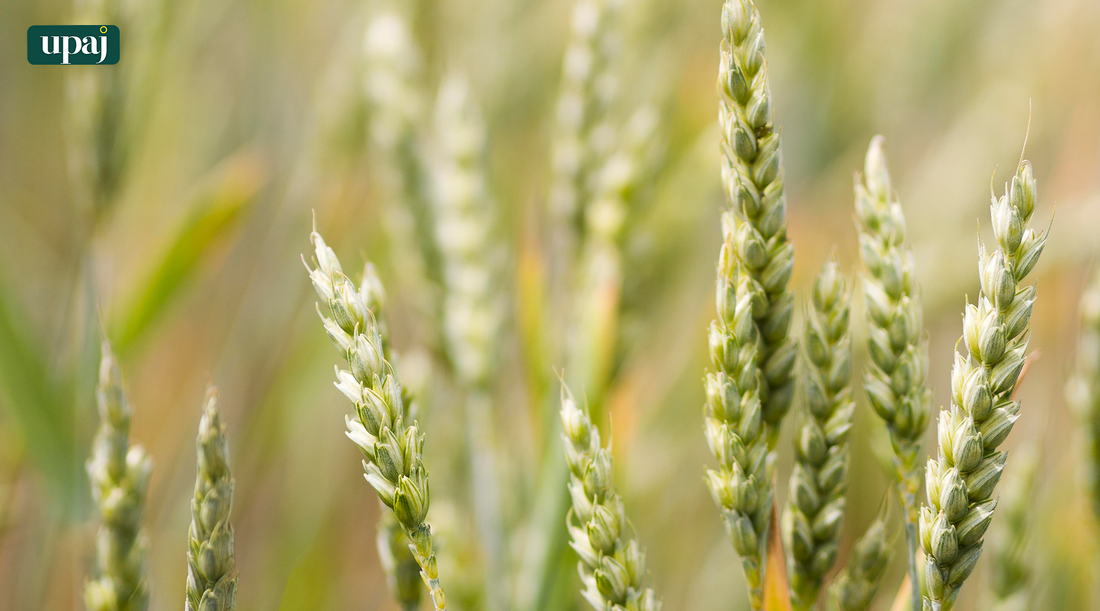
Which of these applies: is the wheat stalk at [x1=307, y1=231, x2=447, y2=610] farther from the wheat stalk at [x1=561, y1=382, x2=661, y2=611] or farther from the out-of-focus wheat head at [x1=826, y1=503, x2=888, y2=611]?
the out-of-focus wheat head at [x1=826, y1=503, x2=888, y2=611]

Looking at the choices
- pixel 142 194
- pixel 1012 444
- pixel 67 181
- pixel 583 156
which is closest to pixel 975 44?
pixel 1012 444

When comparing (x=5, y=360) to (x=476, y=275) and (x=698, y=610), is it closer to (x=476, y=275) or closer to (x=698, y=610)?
(x=476, y=275)

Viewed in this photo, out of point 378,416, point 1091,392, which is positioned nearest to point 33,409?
point 378,416

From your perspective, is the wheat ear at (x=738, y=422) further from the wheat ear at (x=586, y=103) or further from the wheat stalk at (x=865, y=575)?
the wheat ear at (x=586, y=103)

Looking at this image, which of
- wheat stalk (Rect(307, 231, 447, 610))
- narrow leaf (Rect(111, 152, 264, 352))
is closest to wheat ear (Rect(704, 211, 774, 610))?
wheat stalk (Rect(307, 231, 447, 610))

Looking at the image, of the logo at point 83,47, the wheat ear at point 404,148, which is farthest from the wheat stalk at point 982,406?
the logo at point 83,47
